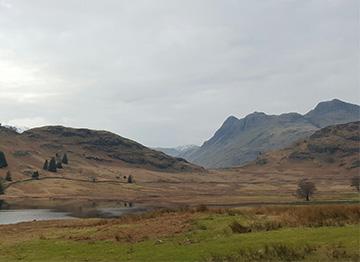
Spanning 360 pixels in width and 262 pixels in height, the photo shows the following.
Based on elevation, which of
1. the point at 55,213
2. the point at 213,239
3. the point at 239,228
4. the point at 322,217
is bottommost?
the point at 55,213

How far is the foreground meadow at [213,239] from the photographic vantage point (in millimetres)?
24562

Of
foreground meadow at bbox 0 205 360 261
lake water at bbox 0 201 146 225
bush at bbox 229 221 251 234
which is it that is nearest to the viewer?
foreground meadow at bbox 0 205 360 261

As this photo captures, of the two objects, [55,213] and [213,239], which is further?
[55,213]

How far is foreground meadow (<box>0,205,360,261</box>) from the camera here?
80.6 feet

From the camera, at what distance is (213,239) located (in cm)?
3086

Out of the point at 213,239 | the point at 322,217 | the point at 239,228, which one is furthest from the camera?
the point at 322,217

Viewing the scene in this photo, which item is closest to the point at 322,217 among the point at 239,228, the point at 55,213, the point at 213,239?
the point at 239,228

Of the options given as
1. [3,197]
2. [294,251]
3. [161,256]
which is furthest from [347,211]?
[3,197]

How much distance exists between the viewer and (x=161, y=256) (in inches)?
1054

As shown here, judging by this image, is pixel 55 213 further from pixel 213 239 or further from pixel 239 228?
pixel 213 239

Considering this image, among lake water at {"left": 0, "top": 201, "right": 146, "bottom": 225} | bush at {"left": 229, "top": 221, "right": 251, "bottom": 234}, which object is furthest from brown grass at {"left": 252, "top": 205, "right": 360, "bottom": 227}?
lake water at {"left": 0, "top": 201, "right": 146, "bottom": 225}

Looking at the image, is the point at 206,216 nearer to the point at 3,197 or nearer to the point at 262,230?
the point at 262,230

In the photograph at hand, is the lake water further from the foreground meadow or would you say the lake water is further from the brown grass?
the brown grass

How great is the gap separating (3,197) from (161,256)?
545ft
